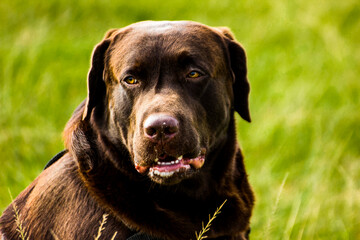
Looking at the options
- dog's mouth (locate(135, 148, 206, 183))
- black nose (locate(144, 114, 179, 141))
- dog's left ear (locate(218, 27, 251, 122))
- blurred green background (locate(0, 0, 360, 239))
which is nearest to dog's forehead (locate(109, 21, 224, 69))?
dog's left ear (locate(218, 27, 251, 122))

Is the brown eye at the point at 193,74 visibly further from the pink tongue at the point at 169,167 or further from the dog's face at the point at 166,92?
the pink tongue at the point at 169,167

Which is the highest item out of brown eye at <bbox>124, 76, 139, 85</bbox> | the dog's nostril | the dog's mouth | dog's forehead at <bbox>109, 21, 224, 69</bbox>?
dog's forehead at <bbox>109, 21, 224, 69</bbox>

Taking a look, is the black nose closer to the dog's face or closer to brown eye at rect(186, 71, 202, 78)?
the dog's face

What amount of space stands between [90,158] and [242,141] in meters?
2.58

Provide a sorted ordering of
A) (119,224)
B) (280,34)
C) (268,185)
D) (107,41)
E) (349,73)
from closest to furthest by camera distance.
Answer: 1. (119,224)
2. (107,41)
3. (268,185)
4. (349,73)
5. (280,34)

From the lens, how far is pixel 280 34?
7312mm

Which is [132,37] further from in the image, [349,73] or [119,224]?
[349,73]

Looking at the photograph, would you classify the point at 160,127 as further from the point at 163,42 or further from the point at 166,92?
the point at 163,42

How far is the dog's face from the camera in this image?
2857mm

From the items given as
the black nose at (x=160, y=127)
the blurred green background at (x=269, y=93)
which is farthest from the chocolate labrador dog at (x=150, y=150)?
the blurred green background at (x=269, y=93)

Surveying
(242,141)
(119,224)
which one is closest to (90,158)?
(119,224)

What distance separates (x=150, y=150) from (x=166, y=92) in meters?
0.34

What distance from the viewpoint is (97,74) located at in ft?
10.9

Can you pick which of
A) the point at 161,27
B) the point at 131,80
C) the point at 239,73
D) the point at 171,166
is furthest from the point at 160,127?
the point at 239,73
